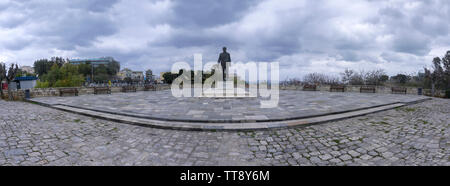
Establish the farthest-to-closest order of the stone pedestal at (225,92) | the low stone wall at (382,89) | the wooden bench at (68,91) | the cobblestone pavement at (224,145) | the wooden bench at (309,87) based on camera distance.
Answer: the wooden bench at (309,87), the low stone wall at (382,89), the wooden bench at (68,91), the stone pedestal at (225,92), the cobblestone pavement at (224,145)

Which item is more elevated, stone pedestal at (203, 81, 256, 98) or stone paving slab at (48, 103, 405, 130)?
stone pedestal at (203, 81, 256, 98)

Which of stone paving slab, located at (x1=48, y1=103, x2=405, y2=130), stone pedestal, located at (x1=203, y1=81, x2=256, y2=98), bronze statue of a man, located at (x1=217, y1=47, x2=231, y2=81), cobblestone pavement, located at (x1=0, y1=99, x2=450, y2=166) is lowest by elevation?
cobblestone pavement, located at (x1=0, y1=99, x2=450, y2=166)

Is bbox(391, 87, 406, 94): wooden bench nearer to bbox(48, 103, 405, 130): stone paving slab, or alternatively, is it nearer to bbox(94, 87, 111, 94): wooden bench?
bbox(48, 103, 405, 130): stone paving slab

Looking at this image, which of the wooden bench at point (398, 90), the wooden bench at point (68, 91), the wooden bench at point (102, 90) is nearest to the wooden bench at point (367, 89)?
the wooden bench at point (398, 90)

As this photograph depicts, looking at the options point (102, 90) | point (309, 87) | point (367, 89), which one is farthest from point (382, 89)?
point (102, 90)

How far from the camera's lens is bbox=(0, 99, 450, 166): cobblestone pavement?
132 inches

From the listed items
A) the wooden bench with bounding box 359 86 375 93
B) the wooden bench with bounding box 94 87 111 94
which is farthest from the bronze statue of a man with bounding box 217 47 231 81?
the wooden bench with bounding box 359 86 375 93

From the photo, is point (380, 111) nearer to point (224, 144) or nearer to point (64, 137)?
point (224, 144)

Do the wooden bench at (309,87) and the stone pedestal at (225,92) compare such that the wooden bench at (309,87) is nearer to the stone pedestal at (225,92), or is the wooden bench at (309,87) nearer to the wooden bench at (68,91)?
the stone pedestal at (225,92)

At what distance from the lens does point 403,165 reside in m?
3.12

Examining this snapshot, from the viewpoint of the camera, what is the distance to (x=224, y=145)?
4.08 meters

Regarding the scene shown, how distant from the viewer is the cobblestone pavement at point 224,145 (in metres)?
3.36
